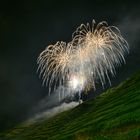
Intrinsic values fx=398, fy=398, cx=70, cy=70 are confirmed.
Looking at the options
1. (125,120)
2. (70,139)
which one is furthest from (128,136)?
(70,139)

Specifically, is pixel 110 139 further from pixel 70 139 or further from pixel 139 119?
pixel 70 139

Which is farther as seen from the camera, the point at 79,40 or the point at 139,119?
the point at 79,40

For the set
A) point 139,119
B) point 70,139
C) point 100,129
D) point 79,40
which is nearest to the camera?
point 139,119

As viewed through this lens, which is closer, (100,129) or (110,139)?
(110,139)

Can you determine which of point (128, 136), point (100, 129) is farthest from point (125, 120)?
point (128, 136)

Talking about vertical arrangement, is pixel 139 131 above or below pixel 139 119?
below

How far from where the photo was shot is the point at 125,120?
6844cm

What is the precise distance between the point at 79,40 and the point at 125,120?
70.8 meters

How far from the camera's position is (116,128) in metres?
69.4

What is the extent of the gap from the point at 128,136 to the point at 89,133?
35.6 meters

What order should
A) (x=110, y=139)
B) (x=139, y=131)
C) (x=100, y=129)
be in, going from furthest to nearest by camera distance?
1. (x=100, y=129)
2. (x=110, y=139)
3. (x=139, y=131)

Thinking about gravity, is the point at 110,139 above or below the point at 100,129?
below

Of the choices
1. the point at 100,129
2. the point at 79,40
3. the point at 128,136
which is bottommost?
the point at 128,136

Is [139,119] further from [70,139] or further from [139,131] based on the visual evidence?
[70,139]
